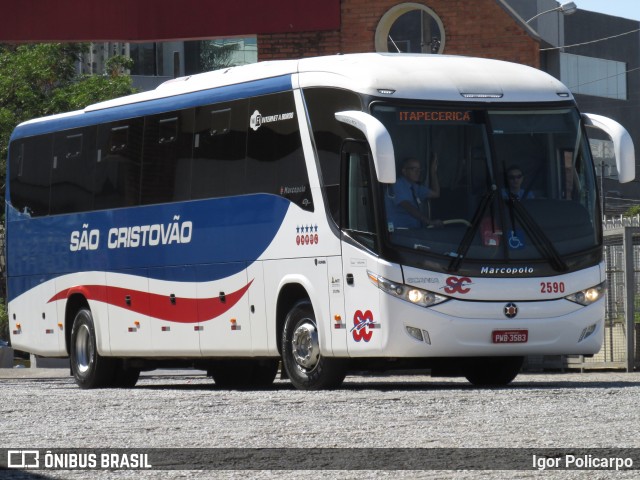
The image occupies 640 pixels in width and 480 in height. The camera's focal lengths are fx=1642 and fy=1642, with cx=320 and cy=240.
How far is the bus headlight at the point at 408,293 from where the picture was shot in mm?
15781

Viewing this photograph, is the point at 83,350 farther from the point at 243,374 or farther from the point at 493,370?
the point at 493,370

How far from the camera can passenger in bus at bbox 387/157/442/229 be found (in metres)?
15.9

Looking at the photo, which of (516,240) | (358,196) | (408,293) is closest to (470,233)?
(516,240)

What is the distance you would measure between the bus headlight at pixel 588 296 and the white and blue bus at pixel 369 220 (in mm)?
14

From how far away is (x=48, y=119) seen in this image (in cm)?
2269

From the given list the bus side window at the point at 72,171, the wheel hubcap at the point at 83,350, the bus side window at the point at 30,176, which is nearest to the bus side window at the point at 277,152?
the bus side window at the point at 72,171

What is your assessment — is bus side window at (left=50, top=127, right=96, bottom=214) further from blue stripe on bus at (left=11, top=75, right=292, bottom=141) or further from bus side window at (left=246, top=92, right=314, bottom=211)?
bus side window at (left=246, top=92, right=314, bottom=211)

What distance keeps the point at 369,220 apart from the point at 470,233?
100 centimetres

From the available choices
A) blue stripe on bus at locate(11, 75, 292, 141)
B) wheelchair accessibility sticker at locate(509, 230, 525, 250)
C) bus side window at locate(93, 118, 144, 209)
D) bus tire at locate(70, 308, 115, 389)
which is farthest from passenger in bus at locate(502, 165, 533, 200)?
bus tire at locate(70, 308, 115, 389)

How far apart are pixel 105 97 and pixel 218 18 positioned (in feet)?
60.6

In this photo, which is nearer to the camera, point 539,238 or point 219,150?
point 539,238

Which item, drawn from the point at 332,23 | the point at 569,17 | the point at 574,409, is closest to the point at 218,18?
the point at 332,23

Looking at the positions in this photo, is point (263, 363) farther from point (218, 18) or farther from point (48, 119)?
point (218, 18)

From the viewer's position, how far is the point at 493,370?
17.9 m
